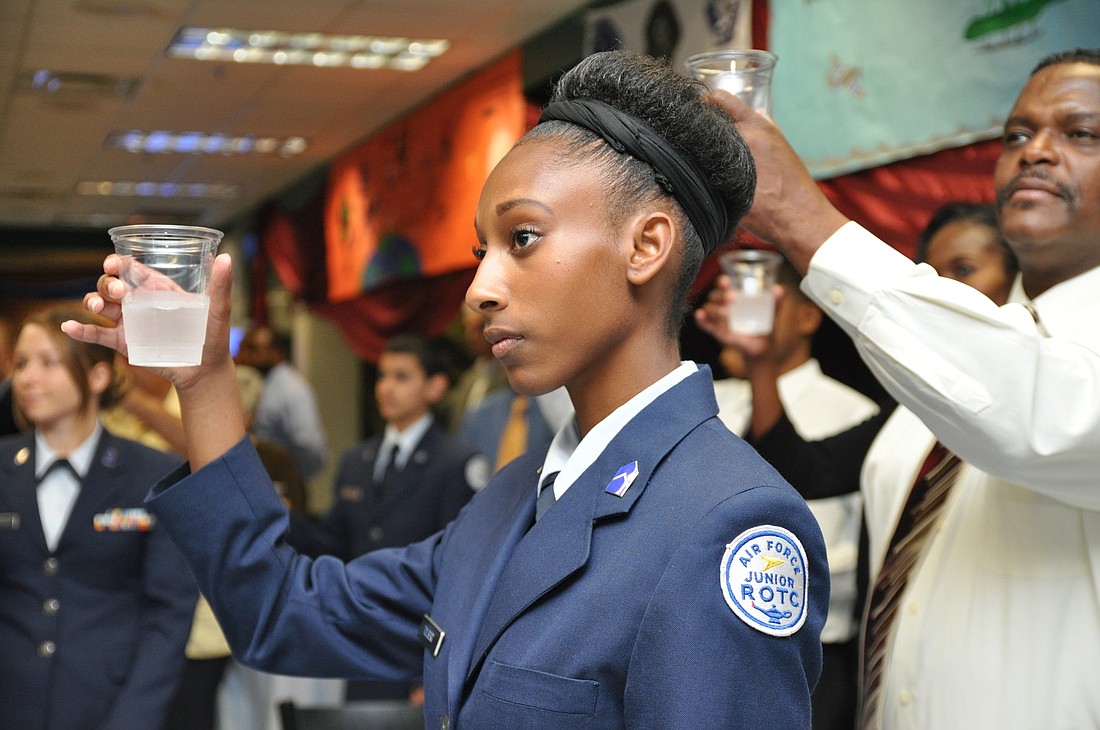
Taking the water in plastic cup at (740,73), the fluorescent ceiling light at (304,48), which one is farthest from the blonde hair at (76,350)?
the fluorescent ceiling light at (304,48)

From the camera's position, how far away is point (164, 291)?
1.20m

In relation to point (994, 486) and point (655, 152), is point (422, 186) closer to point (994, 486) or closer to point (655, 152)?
point (994, 486)

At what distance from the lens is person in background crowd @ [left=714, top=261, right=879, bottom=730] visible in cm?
229

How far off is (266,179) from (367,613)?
8720 millimetres

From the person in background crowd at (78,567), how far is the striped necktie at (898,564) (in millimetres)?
1703

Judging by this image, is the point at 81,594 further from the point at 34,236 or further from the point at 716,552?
the point at 34,236

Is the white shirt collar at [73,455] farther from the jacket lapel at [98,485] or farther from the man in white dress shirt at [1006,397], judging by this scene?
the man in white dress shirt at [1006,397]

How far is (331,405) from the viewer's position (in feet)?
34.2

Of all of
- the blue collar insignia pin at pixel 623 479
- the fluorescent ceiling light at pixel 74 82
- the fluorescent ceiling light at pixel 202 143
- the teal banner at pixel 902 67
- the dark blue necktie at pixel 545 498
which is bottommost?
the dark blue necktie at pixel 545 498

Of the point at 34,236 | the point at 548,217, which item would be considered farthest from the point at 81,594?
the point at 34,236

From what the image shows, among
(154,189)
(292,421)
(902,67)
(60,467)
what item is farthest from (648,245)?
(154,189)

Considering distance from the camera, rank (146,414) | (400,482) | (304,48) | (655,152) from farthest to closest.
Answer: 1. (304,48)
2. (400,482)
3. (146,414)
4. (655,152)

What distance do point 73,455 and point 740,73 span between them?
209cm

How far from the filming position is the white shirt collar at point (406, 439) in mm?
4129
